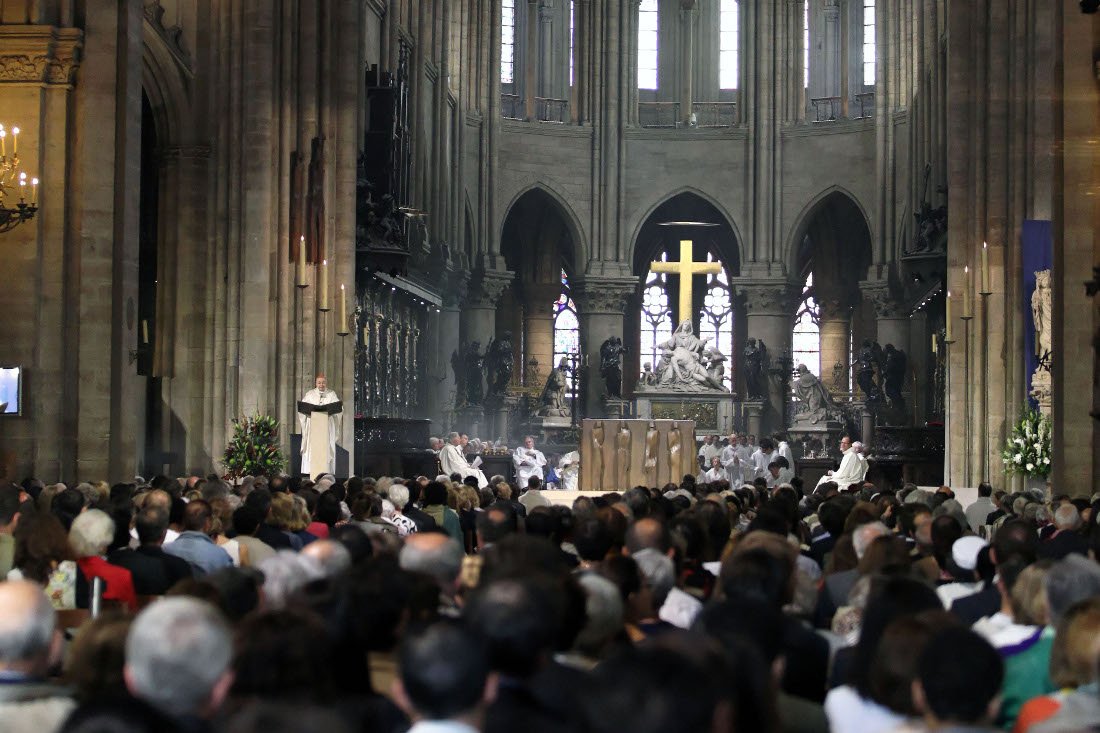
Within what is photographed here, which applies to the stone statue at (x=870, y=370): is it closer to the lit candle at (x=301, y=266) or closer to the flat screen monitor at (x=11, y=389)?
the lit candle at (x=301, y=266)

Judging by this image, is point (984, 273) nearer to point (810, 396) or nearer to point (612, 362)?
point (810, 396)

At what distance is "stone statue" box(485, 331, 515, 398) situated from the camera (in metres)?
47.6

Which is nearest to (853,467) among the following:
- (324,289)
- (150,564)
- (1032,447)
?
(1032,447)

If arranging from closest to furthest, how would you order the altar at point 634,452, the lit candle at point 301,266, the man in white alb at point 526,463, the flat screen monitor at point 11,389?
the flat screen monitor at point 11,389 → the lit candle at point 301,266 → the altar at point 634,452 → the man in white alb at point 526,463

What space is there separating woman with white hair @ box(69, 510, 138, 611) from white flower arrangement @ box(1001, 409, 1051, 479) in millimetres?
17015

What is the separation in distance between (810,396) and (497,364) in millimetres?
8172

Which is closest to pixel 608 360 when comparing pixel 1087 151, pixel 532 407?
pixel 532 407

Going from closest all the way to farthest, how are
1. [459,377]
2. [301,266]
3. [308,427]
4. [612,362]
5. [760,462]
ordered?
[308,427] → [301,266] → [760,462] → [459,377] → [612,362]

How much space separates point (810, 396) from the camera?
46.4 m

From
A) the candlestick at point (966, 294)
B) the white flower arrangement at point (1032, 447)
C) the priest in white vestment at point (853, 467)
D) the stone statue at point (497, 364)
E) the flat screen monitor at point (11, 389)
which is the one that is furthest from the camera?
the stone statue at point (497, 364)

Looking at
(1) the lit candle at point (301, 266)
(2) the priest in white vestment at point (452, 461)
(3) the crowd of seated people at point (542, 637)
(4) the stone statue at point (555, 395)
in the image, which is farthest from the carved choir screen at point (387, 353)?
(3) the crowd of seated people at point (542, 637)

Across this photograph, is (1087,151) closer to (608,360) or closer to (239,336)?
(239,336)

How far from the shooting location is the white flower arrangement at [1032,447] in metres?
23.4

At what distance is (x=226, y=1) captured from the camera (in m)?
27.2
